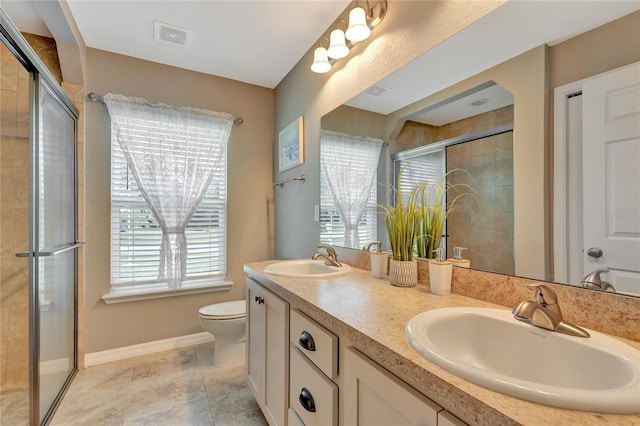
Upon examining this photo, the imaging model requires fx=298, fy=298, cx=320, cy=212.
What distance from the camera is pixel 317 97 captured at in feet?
Answer: 7.20

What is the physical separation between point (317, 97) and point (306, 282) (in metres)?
1.43

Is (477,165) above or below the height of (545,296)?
above

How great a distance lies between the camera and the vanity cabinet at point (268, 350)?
1271 millimetres

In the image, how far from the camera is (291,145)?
101 inches

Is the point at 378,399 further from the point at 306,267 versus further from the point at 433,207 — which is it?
the point at 306,267

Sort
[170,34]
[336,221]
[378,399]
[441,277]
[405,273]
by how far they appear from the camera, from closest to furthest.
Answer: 1. [378,399]
2. [441,277]
3. [405,273]
4. [336,221]
5. [170,34]

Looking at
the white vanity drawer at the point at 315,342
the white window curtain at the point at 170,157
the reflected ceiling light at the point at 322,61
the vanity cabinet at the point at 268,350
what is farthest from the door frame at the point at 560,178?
the white window curtain at the point at 170,157

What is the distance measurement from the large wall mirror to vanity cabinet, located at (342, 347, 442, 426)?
1.94ft

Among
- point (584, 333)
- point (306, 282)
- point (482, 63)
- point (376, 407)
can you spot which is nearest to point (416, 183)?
point (482, 63)

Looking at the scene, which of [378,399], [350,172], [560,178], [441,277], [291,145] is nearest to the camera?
[378,399]

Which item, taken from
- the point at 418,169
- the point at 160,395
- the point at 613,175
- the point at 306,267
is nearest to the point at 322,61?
the point at 418,169

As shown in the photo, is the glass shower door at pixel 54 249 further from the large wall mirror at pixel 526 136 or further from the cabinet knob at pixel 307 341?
the large wall mirror at pixel 526 136

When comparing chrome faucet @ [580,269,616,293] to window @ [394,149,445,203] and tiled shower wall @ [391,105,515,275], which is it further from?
window @ [394,149,445,203]

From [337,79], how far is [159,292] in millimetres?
2176
